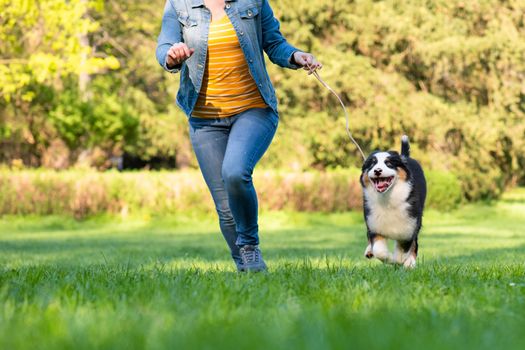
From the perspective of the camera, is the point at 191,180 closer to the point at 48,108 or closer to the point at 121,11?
the point at 48,108

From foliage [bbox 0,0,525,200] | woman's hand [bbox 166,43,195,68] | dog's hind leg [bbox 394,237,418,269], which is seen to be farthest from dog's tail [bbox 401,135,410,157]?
foliage [bbox 0,0,525,200]

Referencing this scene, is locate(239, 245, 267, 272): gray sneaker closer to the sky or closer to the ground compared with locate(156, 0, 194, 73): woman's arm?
closer to the ground

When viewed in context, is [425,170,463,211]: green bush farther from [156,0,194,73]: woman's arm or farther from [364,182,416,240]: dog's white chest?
[156,0,194,73]: woman's arm

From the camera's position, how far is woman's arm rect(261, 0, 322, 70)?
6.80 meters

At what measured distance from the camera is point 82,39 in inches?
1341

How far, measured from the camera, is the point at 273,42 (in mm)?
7047

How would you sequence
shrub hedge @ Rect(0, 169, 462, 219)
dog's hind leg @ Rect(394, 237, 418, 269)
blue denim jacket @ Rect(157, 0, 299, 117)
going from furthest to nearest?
shrub hedge @ Rect(0, 169, 462, 219) → dog's hind leg @ Rect(394, 237, 418, 269) → blue denim jacket @ Rect(157, 0, 299, 117)

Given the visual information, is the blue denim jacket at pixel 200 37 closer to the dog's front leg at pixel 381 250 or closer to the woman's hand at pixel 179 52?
the woman's hand at pixel 179 52

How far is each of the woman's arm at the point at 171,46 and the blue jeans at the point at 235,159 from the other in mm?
542

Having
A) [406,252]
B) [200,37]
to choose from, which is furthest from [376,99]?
[200,37]

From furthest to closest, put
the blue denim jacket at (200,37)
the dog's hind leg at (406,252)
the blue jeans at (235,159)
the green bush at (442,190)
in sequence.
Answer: the green bush at (442,190) < the dog's hind leg at (406,252) < the blue denim jacket at (200,37) < the blue jeans at (235,159)

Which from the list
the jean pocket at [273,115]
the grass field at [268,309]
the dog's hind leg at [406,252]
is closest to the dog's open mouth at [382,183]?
the dog's hind leg at [406,252]

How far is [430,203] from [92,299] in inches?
981

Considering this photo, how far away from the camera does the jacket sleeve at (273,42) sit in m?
6.92
